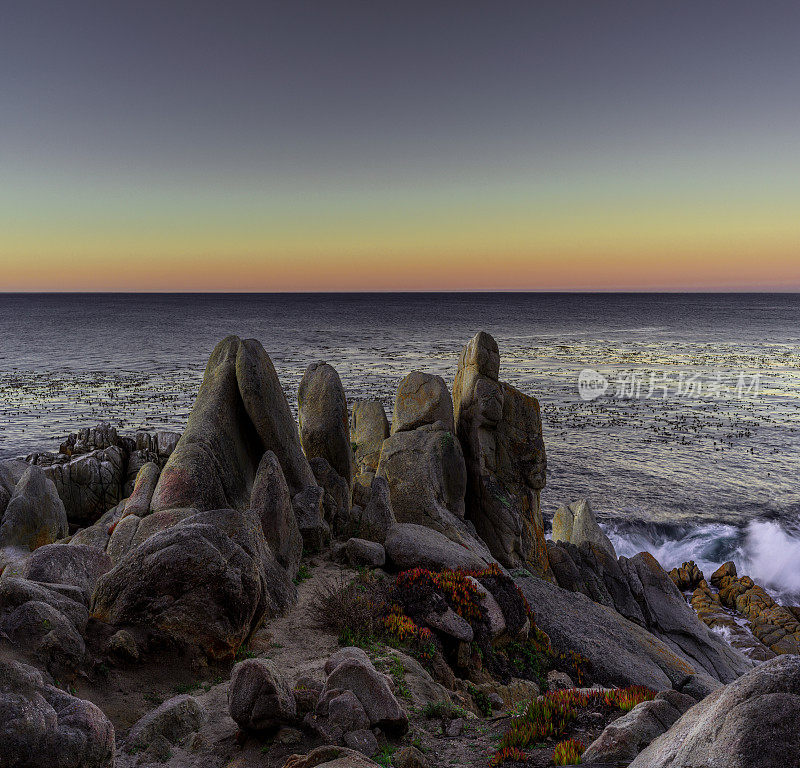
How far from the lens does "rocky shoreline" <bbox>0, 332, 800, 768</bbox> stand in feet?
21.3

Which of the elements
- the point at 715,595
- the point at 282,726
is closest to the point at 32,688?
the point at 282,726

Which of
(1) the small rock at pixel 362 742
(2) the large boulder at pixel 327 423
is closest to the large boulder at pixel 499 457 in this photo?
(2) the large boulder at pixel 327 423

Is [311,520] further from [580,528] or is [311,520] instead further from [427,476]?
[580,528]

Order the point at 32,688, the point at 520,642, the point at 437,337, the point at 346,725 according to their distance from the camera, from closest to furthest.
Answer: the point at 32,688
the point at 346,725
the point at 520,642
the point at 437,337

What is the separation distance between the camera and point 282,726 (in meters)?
7.55

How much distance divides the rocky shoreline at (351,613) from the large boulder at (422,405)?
12 cm

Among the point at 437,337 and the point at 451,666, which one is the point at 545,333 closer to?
the point at 437,337

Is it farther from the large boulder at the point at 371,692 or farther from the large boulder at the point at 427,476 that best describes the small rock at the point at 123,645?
the large boulder at the point at 427,476

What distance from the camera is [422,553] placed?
1609cm

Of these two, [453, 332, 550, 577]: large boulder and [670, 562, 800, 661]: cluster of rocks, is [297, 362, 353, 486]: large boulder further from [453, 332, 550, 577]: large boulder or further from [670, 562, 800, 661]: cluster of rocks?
[670, 562, 800, 661]: cluster of rocks

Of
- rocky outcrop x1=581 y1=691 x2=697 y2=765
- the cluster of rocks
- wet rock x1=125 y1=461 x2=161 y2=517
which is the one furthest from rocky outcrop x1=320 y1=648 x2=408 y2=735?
the cluster of rocks

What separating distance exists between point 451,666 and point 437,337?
373 feet

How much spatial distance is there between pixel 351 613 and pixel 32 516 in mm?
13750

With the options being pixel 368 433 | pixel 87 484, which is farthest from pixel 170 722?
pixel 87 484
